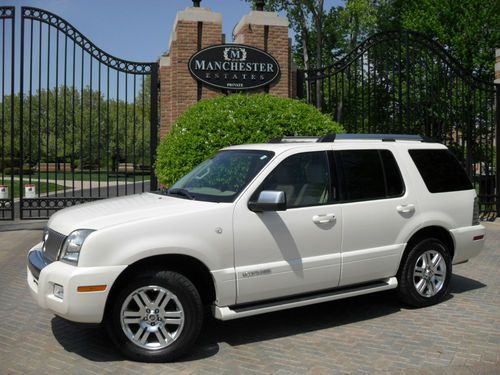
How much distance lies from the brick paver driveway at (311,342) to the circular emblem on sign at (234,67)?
6638 mm

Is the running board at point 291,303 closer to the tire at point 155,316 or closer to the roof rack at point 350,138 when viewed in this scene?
the tire at point 155,316

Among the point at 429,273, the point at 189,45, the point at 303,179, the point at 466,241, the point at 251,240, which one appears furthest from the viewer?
the point at 189,45

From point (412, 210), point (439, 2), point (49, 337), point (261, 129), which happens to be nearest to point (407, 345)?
point (412, 210)

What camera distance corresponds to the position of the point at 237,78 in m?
12.0

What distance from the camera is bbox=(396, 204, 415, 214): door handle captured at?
227 inches

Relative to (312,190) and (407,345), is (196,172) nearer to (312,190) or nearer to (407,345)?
(312,190)

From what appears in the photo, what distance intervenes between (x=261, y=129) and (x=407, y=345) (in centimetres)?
522

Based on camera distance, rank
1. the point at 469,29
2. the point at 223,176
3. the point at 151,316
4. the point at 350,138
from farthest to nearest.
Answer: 1. the point at 469,29
2. the point at 350,138
3. the point at 223,176
4. the point at 151,316

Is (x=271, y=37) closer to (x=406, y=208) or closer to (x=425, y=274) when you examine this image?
(x=406, y=208)

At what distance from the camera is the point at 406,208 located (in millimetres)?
5809

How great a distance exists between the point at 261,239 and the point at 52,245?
1.81m

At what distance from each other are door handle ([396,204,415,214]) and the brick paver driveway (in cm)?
111

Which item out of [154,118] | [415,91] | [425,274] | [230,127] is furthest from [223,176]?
[415,91]

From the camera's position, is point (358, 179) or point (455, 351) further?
point (358, 179)
